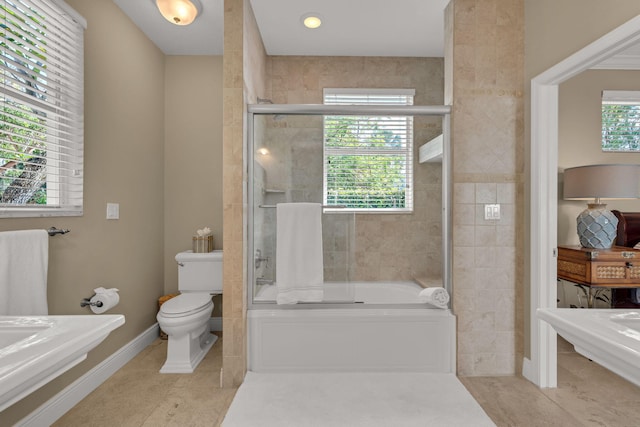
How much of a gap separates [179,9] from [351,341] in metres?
2.51

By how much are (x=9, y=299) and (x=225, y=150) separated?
1.28 metres

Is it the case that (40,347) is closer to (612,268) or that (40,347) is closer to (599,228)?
(612,268)

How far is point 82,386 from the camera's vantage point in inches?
75.9

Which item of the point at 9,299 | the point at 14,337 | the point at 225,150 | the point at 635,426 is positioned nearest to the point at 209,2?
the point at 225,150

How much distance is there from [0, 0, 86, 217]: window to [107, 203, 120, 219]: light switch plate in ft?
0.87

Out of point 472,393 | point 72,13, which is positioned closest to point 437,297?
point 472,393

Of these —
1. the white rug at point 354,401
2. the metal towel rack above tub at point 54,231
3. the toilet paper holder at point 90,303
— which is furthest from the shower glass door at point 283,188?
the metal towel rack above tub at point 54,231

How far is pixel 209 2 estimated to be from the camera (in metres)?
2.23

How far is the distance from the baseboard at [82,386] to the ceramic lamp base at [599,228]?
3.61 metres

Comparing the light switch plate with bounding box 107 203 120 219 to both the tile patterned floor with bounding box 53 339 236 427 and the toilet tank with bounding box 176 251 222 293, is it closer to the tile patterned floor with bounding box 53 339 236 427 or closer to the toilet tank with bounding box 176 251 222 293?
the toilet tank with bounding box 176 251 222 293

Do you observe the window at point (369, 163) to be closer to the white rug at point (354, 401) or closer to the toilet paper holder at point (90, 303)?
the white rug at point (354, 401)

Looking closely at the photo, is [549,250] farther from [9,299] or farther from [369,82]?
[9,299]

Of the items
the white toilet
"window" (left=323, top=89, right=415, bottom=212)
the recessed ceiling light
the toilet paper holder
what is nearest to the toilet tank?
the white toilet

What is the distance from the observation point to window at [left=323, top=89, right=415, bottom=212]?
2.30m
